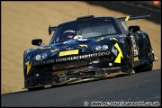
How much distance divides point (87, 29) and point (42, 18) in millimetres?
21491

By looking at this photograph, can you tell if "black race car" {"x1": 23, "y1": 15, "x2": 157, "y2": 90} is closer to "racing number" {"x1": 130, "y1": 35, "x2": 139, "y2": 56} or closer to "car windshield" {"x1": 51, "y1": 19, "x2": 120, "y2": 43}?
"car windshield" {"x1": 51, "y1": 19, "x2": 120, "y2": 43}

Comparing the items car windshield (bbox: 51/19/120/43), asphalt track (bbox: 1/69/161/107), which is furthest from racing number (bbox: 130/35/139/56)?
asphalt track (bbox: 1/69/161/107)

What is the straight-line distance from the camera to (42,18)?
115 ft

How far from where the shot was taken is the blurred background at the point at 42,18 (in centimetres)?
2684

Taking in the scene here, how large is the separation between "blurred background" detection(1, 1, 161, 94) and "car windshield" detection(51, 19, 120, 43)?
9.27 meters

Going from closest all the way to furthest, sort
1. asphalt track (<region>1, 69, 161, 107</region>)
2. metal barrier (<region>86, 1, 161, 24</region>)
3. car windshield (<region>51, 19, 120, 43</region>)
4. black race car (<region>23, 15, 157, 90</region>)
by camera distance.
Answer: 1. asphalt track (<region>1, 69, 161, 107</region>)
2. black race car (<region>23, 15, 157, 90</region>)
3. car windshield (<region>51, 19, 120, 43</region>)
4. metal barrier (<region>86, 1, 161, 24</region>)

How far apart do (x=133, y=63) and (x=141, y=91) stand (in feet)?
15.1

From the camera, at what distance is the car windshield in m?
13.4

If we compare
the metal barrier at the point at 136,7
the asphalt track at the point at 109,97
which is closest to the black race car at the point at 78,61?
the asphalt track at the point at 109,97

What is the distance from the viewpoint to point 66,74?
12.0 meters

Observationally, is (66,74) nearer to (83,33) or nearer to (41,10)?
(83,33)

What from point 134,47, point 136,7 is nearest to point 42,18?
point 136,7

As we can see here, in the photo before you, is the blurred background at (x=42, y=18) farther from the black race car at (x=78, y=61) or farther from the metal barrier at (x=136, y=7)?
the black race car at (x=78, y=61)

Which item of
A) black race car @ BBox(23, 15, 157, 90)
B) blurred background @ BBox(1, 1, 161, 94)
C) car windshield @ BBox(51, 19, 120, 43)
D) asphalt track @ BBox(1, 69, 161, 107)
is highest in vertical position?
blurred background @ BBox(1, 1, 161, 94)
